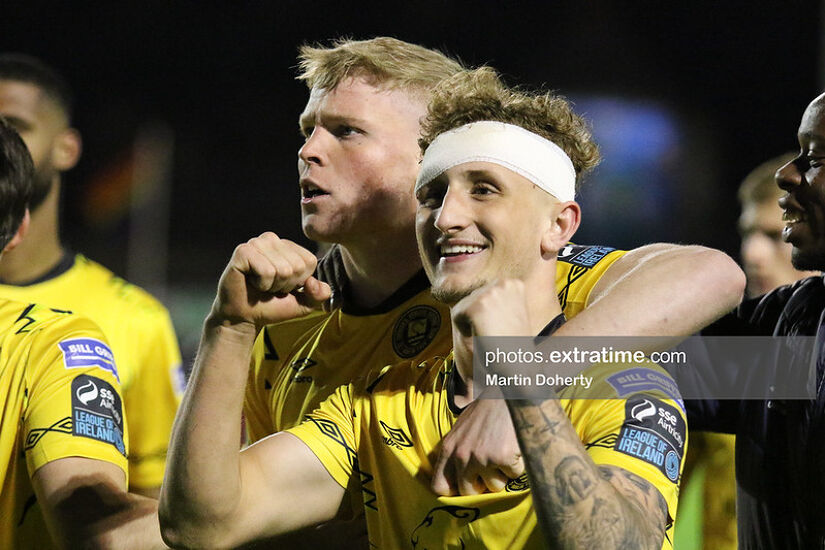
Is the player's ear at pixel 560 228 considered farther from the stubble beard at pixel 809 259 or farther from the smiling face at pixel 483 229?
the stubble beard at pixel 809 259

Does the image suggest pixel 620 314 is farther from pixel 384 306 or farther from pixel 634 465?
pixel 384 306

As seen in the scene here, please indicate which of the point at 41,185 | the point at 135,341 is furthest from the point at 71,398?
the point at 41,185

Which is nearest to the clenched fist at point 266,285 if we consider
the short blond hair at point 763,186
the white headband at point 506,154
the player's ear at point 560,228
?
the white headband at point 506,154

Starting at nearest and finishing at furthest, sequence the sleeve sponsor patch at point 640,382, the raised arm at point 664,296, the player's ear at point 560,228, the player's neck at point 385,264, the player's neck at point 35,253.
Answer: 1. the sleeve sponsor patch at point 640,382
2. the raised arm at point 664,296
3. the player's ear at point 560,228
4. the player's neck at point 385,264
5. the player's neck at point 35,253

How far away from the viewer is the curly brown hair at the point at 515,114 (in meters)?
2.42

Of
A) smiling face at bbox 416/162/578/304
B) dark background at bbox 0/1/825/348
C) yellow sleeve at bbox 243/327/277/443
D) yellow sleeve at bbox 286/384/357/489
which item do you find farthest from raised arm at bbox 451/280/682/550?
dark background at bbox 0/1/825/348

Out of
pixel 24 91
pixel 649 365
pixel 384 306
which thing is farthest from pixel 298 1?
pixel 649 365

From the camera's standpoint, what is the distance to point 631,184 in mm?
10766

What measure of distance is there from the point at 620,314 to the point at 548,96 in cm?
63

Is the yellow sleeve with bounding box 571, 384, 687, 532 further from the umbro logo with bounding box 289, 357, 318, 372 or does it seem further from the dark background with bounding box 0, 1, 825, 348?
the dark background with bounding box 0, 1, 825, 348

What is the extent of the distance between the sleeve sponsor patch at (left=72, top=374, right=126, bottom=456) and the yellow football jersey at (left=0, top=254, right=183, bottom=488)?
1264 mm

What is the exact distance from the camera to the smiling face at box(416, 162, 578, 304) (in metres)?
2.20

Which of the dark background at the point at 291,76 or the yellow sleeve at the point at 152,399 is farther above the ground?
the dark background at the point at 291,76

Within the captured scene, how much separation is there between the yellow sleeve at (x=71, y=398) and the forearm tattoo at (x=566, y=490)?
3.77 feet
